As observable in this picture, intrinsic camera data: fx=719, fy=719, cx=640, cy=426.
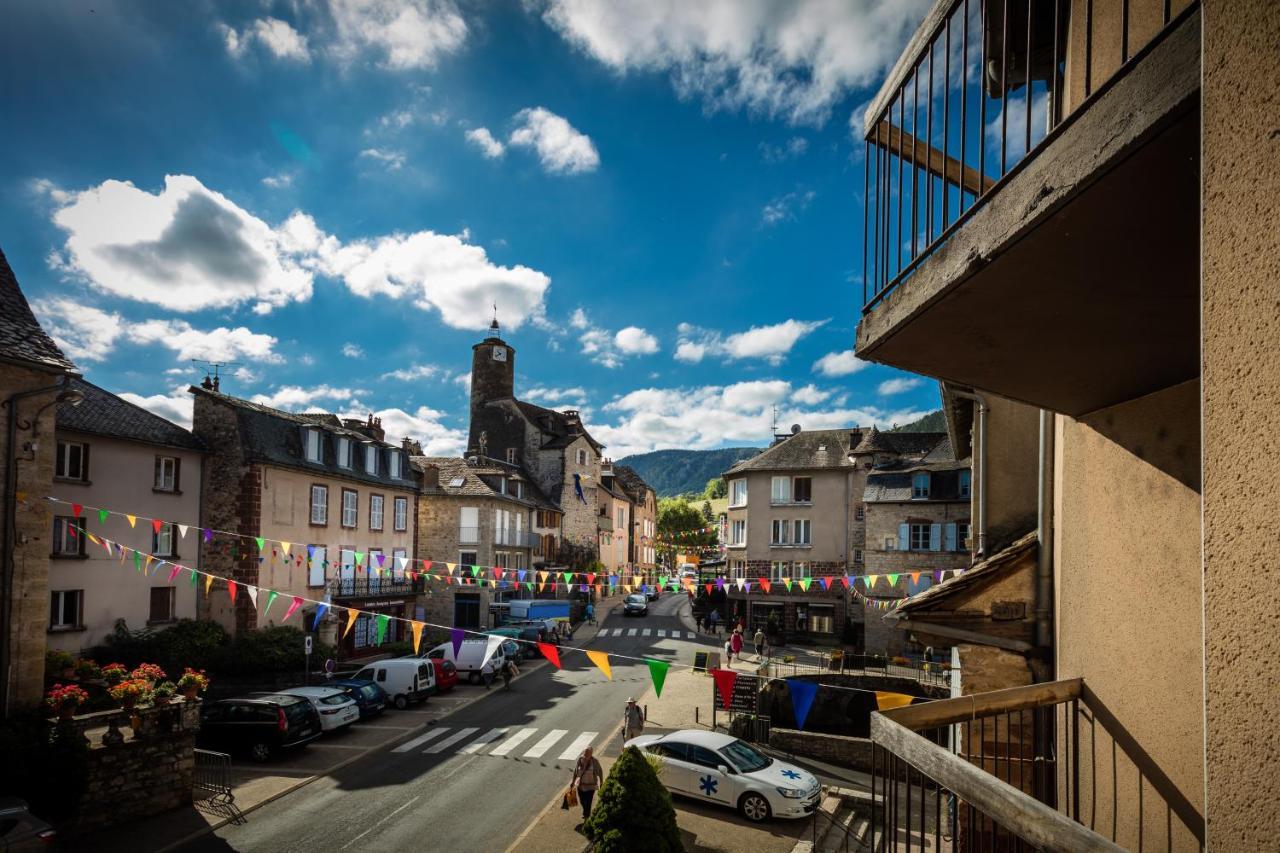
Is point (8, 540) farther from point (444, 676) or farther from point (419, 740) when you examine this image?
point (444, 676)

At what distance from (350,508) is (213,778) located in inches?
673

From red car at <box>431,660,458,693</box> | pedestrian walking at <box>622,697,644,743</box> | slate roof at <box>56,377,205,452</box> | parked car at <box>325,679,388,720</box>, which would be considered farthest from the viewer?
red car at <box>431,660,458,693</box>

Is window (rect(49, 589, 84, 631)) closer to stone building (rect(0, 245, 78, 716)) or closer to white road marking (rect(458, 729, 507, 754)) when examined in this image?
stone building (rect(0, 245, 78, 716))

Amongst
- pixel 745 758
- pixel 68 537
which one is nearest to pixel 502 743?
pixel 745 758

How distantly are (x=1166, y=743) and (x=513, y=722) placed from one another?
60.8 feet

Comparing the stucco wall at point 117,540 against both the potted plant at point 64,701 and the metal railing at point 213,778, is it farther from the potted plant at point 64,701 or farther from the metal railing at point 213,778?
the potted plant at point 64,701

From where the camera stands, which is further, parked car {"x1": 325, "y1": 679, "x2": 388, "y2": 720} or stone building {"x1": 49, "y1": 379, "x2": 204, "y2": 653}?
stone building {"x1": 49, "y1": 379, "x2": 204, "y2": 653}

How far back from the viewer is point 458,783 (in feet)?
48.1

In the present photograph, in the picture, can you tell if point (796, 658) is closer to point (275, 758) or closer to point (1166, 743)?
point (275, 758)

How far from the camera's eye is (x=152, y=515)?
920 inches

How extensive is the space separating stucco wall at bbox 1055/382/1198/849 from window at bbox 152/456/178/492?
26645 mm

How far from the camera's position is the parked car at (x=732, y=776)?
41.1ft

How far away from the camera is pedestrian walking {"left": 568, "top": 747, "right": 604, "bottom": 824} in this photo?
12508mm

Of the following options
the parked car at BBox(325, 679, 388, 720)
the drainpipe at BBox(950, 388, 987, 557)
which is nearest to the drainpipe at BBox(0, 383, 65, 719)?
the parked car at BBox(325, 679, 388, 720)
